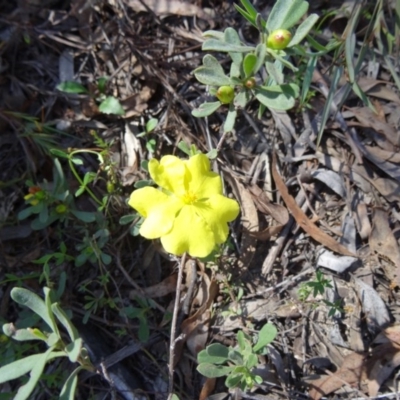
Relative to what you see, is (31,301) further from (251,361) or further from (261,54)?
(261,54)

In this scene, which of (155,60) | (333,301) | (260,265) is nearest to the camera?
(333,301)

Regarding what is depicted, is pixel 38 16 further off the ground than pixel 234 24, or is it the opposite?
pixel 234 24

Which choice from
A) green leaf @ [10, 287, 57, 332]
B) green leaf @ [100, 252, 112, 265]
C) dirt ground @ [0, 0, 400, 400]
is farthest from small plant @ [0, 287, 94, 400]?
green leaf @ [100, 252, 112, 265]

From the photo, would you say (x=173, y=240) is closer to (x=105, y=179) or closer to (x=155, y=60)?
(x=105, y=179)

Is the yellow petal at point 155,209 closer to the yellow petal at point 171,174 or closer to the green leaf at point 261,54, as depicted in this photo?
the yellow petal at point 171,174

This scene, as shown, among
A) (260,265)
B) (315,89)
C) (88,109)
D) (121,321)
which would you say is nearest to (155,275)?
(121,321)

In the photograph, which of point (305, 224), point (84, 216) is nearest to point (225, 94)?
point (305, 224)

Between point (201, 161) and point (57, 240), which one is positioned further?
point (57, 240)
